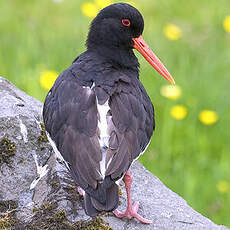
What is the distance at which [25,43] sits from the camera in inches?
298

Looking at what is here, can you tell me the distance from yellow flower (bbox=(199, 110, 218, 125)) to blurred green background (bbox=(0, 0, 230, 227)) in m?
0.13

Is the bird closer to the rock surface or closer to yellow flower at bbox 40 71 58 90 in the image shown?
the rock surface

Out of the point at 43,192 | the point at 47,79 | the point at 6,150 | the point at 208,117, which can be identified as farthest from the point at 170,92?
the point at 43,192

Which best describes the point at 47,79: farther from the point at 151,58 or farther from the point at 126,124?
the point at 126,124

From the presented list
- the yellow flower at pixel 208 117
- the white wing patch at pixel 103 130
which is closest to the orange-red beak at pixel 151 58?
the white wing patch at pixel 103 130

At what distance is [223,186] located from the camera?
6.07 m

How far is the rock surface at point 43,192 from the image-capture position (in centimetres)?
399

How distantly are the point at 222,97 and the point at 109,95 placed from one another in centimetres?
339

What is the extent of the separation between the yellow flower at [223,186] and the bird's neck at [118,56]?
1.97m

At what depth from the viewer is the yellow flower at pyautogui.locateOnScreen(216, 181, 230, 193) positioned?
6.05m

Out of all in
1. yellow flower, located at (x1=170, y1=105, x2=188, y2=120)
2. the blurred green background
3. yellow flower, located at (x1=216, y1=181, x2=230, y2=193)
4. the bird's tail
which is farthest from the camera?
yellow flower, located at (x1=170, y1=105, x2=188, y2=120)

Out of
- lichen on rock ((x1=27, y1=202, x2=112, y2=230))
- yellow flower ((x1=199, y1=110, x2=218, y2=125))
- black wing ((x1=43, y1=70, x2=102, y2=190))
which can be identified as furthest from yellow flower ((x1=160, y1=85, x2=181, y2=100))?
lichen on rock ((x1=27, y1=202, x2=112, y2=230))

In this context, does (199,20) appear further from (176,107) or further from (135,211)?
(135,211)

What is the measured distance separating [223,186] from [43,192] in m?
2.51
